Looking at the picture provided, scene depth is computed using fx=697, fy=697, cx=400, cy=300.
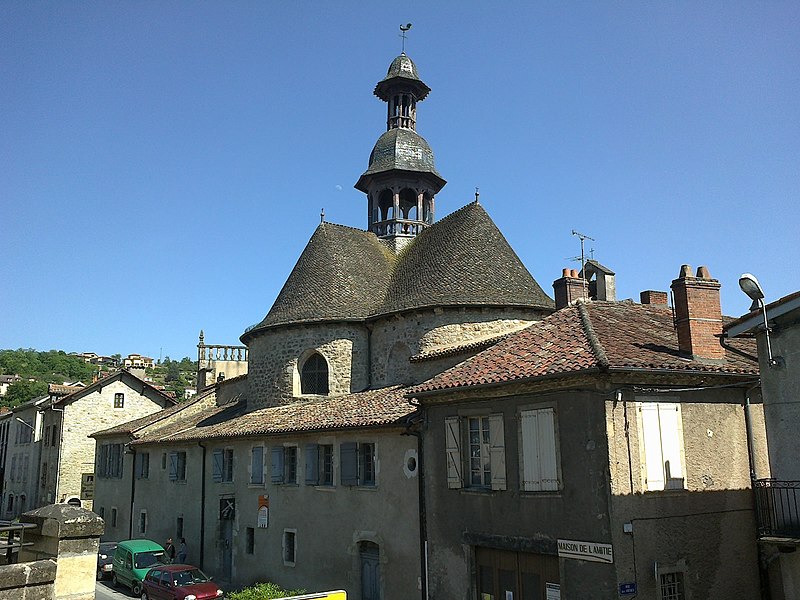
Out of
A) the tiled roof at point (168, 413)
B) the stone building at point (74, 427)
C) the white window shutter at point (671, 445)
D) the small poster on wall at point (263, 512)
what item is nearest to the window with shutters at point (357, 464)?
the small poster on wall at point (263, 512)

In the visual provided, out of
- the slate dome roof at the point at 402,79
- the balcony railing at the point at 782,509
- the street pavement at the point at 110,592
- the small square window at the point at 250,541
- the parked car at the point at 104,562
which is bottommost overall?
the street pavement at the point at 110,592

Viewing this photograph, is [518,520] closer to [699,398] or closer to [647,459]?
[647,459]

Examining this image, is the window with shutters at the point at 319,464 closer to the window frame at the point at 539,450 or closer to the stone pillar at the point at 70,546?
the window frame at the point at 539,450

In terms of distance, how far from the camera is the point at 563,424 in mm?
12648

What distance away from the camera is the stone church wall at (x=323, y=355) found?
25.8 metres

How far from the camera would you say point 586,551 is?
11.9 metres

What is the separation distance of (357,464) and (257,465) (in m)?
5.64

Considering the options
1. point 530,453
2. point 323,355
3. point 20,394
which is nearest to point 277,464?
point 323,355

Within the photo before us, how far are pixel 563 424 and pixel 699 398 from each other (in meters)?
2.86

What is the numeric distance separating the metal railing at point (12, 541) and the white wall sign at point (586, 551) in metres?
8.52

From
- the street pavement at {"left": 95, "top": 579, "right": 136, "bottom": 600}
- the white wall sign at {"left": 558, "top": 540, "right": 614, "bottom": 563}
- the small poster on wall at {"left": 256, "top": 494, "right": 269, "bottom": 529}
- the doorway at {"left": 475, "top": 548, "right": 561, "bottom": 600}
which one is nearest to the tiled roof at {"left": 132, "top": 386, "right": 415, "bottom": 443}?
the small poster on wall at {"left": 256, "top": 494, "right": 269, "bottom": 529}

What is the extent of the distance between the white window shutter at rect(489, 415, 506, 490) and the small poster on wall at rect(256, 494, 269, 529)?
10.1 m

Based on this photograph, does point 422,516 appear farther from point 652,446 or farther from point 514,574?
point 652,446

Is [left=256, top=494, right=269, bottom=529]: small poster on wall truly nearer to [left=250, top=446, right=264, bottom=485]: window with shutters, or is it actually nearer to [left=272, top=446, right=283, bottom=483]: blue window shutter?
[left=250, top=446, right=264, bottom=485]: window with shutters
